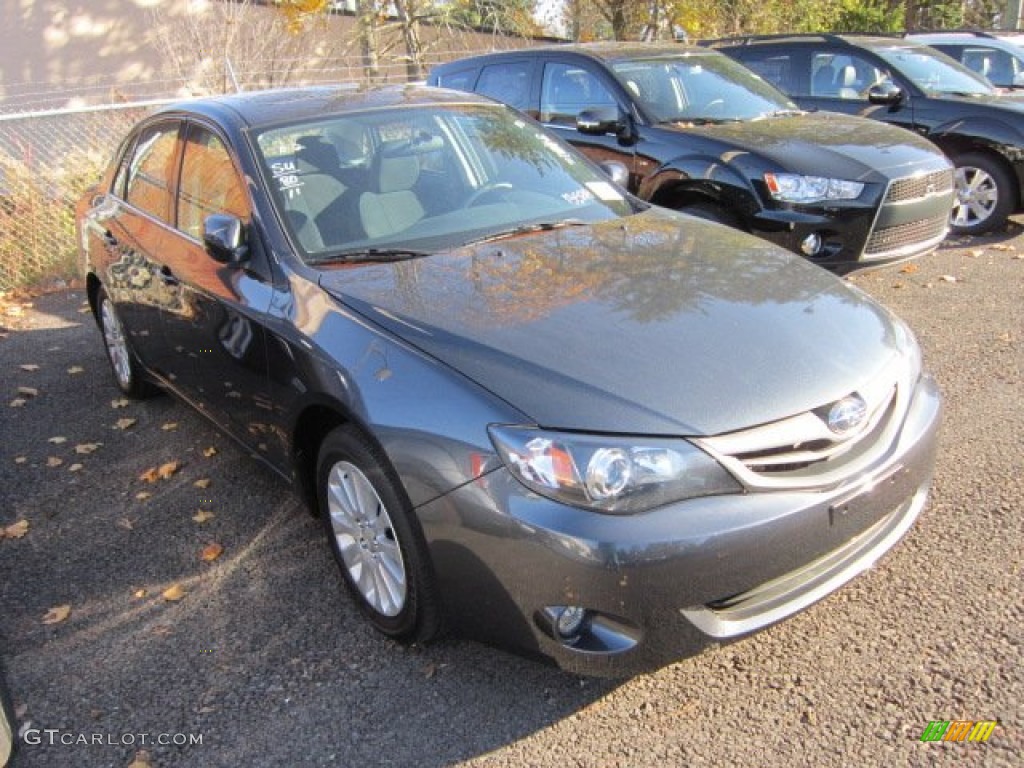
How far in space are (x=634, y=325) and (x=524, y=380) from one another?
0.48 meters

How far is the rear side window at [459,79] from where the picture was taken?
7977mm

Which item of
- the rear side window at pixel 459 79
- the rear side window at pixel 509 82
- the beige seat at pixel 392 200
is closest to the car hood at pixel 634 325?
the beige seat at pixel 392 200

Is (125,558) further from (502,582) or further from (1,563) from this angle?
(502,582)

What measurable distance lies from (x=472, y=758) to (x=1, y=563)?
236 centimetres

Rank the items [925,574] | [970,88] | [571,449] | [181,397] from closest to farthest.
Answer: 1. [571,449]
2. [925,574]
3. [181,397]
4. [970,88]

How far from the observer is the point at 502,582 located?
2.41 m

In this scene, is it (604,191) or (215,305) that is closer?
(215,305)

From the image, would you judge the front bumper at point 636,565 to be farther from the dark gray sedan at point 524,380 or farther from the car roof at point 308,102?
the car roof at point 308,102

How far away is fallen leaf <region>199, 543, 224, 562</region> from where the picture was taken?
141 inches

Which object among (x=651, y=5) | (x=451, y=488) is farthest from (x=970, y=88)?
(x=651, y=5)

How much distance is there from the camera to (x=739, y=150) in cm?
591

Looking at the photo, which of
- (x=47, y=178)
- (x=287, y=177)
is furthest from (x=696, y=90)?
(x=47, y=178)

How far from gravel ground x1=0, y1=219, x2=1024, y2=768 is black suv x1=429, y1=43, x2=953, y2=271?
1947 millimetres

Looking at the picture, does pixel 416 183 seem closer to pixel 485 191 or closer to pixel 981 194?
pixel 485 191
